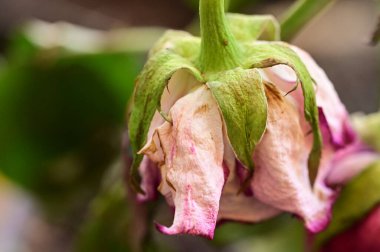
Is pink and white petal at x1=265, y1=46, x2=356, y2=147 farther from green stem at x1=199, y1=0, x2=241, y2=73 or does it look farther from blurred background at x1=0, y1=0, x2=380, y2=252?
blurred background at x1=0, y1=0, x2=380, y2=252

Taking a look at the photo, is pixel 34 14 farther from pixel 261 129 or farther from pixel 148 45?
pixel 261 129

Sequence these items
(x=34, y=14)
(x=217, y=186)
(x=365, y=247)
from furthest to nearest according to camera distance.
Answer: (x=34, y=14) → (x=365, y=247) → (x=217, y=186)

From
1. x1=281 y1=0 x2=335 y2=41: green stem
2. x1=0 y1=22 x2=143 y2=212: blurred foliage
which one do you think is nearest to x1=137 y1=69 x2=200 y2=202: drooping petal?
x1=281 y1=0 x2=335 y2=41: green stem

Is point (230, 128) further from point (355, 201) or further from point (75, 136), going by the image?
point (75, 136)

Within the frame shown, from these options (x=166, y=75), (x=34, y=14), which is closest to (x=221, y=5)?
(x=166, y=75)

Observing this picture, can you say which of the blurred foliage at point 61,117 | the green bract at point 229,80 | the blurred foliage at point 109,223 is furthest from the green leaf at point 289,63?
the blurred foliage at point 61,117

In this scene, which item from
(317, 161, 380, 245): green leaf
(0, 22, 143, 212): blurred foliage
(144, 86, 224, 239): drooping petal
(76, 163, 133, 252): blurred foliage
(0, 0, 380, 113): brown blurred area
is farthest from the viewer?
(0, 0, 380, 113): brown blurred area
